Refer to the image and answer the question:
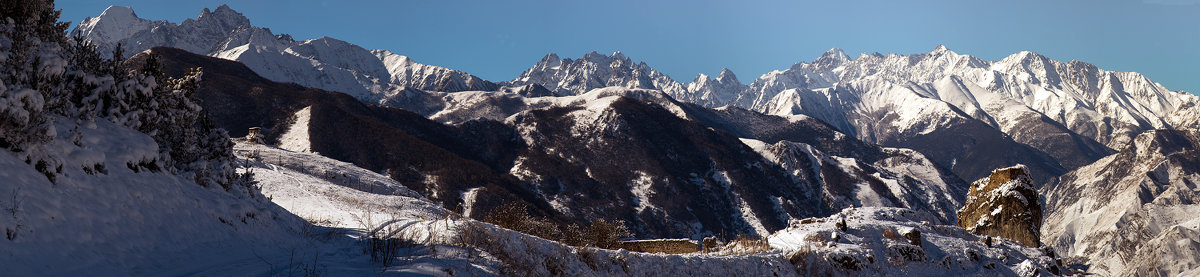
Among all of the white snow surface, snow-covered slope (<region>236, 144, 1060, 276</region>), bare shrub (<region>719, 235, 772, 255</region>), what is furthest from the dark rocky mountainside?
bare shrub (<region>719, 235, 772, 255</region>)

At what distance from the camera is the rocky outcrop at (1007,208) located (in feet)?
133

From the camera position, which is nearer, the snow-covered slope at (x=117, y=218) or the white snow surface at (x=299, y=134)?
the snow-covered slope at (x=117, y=218)

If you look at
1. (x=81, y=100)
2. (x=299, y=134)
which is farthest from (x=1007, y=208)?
(x=299, y=134)

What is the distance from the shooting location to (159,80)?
17375mm

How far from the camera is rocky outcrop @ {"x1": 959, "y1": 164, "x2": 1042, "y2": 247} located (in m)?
40.4

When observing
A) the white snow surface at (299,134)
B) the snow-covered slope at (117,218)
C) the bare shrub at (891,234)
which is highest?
the white snow surface at (299,134)

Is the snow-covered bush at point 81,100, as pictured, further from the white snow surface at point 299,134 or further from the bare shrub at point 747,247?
the white snow surface at point 299,134

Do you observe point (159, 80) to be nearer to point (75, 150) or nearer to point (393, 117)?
point (75, 150)

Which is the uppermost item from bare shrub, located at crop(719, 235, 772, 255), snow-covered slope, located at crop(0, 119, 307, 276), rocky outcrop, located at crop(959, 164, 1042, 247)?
rocky outcrop, located at crop(959, 164, 1042, 247)

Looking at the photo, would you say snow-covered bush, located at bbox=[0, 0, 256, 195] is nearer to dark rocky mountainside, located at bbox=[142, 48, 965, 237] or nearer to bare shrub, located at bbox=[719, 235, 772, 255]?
bare shrub, located at bbox=[719, 235, 772, 255]

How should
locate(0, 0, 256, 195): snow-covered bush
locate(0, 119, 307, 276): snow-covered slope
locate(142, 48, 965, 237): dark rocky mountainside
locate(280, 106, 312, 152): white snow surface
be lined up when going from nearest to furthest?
1. locate(0, 119, 307, 276): snow-covered slope
2. locate(0, 0, 256, 195): snow-covered bush
3. locate(280, 106, 312, 152): white snow surface
4. locate(142, 48, 965, 237): dark rocky mountainside

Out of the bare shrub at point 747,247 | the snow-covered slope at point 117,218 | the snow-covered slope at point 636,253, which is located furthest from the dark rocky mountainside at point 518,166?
the snow-covered slope at point 117,218

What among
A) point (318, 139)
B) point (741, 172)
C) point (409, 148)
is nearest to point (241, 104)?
point (318, 139)

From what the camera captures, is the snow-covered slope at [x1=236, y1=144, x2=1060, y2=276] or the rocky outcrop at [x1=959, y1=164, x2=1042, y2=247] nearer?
the snow-covered slope at [x1=236, y1=144, x2=1060, y2=276]
